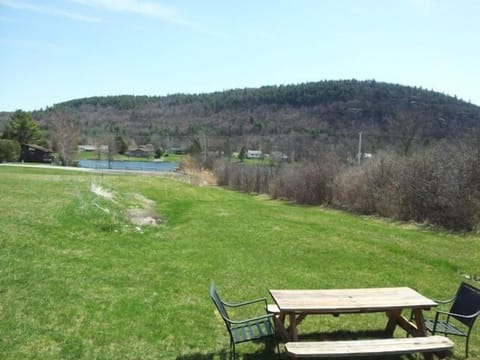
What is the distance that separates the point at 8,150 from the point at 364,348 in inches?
1612

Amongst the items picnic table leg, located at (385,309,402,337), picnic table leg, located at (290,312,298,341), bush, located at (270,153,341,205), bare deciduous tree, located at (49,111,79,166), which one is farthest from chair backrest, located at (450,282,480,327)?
bare deciduous tree, located at (49,111,79,166)

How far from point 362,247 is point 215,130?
56.5 metres

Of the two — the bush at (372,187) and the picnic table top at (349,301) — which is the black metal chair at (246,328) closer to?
the picnic table top at (349,301)

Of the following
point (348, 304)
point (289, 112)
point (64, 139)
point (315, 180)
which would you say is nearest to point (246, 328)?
point (348, 304)

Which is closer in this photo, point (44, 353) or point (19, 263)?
point (44, 353)

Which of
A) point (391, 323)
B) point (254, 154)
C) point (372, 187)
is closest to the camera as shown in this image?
point (391, 323)

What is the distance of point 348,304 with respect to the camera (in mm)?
4445

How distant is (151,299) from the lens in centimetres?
613

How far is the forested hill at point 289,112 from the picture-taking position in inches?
1267

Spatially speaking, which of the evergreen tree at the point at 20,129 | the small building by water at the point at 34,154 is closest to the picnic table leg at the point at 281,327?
the small building by water at the point at 34,154

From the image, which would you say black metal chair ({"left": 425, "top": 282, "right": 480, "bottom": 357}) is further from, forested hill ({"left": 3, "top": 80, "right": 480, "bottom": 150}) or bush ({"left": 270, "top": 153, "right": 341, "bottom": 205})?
bush ({"left": 270, "top": 153, "right": 341, "bottom": 205})

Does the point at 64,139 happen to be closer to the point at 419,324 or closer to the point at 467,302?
the point at 419,324

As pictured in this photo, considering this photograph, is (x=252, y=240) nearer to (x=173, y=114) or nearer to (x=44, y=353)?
(x=44, y=353)

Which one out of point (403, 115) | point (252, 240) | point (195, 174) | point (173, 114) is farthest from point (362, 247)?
point (173, 114)
